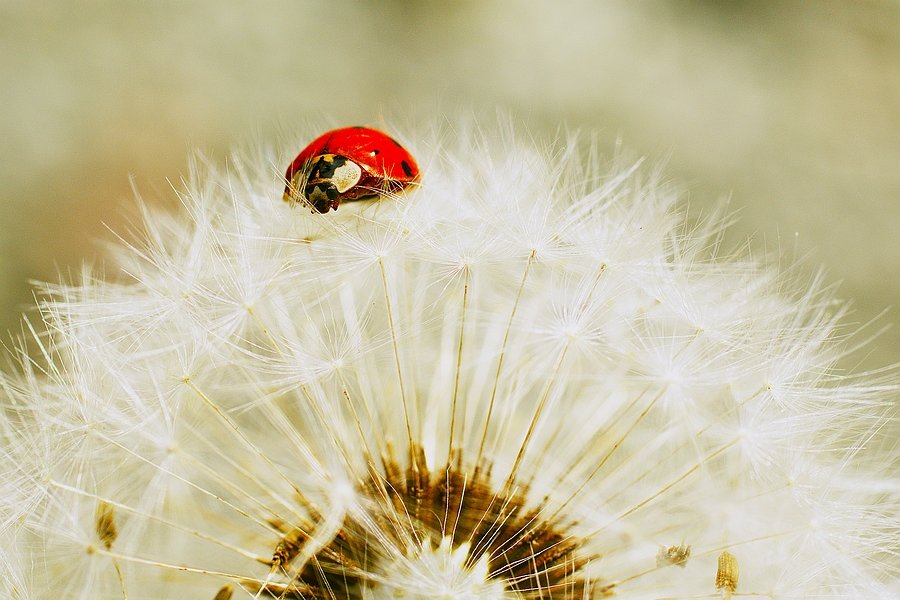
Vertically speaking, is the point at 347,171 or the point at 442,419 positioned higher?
the point at 347,171

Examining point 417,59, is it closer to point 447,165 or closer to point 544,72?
point 544,72

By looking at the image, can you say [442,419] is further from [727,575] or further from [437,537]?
[727,575]

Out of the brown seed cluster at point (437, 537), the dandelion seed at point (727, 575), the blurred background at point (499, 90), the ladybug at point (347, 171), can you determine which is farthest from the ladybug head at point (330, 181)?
the blurred background at point (499, 90)

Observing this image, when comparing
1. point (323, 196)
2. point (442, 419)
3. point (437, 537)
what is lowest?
point (437, 537)

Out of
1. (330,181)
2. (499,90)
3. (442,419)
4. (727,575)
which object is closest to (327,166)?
(330,181)

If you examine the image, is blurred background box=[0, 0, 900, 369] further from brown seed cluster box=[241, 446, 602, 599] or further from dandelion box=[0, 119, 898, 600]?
brown seed cluster box=[241, 446, 602, 599]
